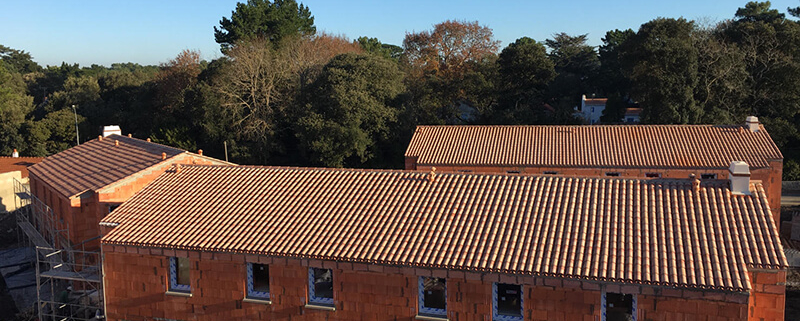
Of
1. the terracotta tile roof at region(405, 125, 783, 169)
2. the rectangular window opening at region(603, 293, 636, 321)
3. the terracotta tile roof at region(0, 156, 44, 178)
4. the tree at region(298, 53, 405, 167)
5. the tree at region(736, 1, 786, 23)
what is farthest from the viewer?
the tree at region(736, 1, 786, 23)

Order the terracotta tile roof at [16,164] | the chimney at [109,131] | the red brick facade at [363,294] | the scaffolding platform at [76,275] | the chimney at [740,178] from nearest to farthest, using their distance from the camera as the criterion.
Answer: the red brick facade at [363,294], the chimney at [740,178], the scaffolding platform at [76,275], the chimney at [109,131], the terracotta tile roof at [16,164]

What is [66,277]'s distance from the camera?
19125mm

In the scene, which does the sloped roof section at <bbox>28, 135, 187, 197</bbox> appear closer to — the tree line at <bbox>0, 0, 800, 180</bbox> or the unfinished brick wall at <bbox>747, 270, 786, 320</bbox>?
the tree line at <bbox>0, 0, 800, 180</bbox>

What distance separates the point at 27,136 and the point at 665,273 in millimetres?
53757

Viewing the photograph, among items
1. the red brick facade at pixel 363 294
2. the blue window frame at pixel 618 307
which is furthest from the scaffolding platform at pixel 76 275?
the blue window frame at pixel 618 307

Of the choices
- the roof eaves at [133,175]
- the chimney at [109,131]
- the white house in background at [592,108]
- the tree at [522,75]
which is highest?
the tree at [522,75]

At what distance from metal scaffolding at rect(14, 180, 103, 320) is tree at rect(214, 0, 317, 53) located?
3075 centimetres

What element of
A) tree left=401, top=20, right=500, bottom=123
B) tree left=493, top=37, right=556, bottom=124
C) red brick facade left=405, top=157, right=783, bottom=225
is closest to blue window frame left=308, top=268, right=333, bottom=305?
red brick facade left=405, top=157, right=783, bottom=225

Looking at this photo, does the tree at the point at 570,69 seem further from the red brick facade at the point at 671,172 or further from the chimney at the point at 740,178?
the chimney at the point at 740,178

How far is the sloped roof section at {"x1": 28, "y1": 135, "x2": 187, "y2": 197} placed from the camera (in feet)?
73.6

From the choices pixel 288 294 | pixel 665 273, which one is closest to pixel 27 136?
pixel 288 294

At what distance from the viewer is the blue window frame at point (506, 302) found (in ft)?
48.2

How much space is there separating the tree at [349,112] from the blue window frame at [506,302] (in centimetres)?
2419

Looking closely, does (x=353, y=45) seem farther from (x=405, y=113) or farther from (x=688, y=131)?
(x=688, y=131)
